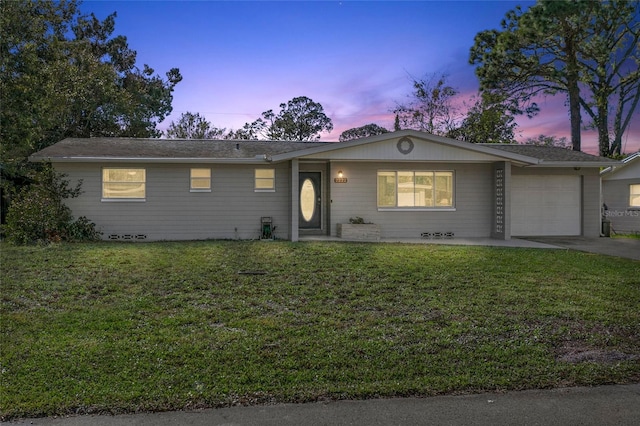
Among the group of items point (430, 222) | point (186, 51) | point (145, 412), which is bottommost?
point (145, 412)

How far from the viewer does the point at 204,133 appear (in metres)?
36.7

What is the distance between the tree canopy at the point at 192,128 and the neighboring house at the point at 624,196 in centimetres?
2693

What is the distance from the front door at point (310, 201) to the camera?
14875 millimetres

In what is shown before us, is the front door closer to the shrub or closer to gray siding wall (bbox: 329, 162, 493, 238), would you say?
gray siding wall (bbox: 329, 162, 493, 238)

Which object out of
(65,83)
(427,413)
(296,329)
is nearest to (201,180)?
(296,329)

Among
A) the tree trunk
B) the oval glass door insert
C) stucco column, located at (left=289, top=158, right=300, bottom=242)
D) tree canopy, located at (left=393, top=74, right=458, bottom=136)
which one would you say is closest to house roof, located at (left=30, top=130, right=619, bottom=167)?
stucco column, located at (left=289, top=158, right=300, bottom=242)

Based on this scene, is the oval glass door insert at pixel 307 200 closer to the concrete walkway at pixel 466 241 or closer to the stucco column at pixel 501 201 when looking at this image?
the concrete walkway at pixel 466 241

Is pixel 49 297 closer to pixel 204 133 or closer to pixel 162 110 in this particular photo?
pixel 162 110

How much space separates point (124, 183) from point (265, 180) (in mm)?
4087

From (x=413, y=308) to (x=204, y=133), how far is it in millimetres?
32647

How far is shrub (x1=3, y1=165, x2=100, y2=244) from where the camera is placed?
40.3 feet

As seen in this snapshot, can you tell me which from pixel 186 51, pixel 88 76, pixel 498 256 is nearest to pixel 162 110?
pixel 88 76

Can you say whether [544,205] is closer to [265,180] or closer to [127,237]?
[265,180]

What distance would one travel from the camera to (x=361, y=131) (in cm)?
4069
